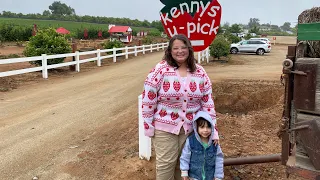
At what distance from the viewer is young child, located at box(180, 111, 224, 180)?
2812 mm

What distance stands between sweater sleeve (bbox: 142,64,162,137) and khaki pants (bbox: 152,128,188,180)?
0.12 meters

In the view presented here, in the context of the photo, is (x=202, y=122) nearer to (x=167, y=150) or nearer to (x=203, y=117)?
(x=203, y=117)

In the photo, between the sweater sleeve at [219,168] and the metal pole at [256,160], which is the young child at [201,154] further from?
the metal pole at [256,160]

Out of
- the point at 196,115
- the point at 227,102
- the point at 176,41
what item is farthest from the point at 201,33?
the point at 227,102

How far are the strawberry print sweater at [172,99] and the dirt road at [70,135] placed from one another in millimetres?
1343

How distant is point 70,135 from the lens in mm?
5582

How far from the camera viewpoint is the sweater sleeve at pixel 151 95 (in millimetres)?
2832

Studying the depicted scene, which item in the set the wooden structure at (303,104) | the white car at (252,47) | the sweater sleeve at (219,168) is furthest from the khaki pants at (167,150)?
the white car at (252,47)

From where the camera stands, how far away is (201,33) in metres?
3.41

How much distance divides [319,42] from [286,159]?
27.7 inches

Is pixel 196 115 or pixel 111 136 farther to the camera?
pixel 111 136

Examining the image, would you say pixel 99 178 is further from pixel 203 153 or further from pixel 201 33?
pixel 201 33

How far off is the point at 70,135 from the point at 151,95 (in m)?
3.16

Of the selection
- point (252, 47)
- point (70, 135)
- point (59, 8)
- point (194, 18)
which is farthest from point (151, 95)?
Result: point (59, 8)
